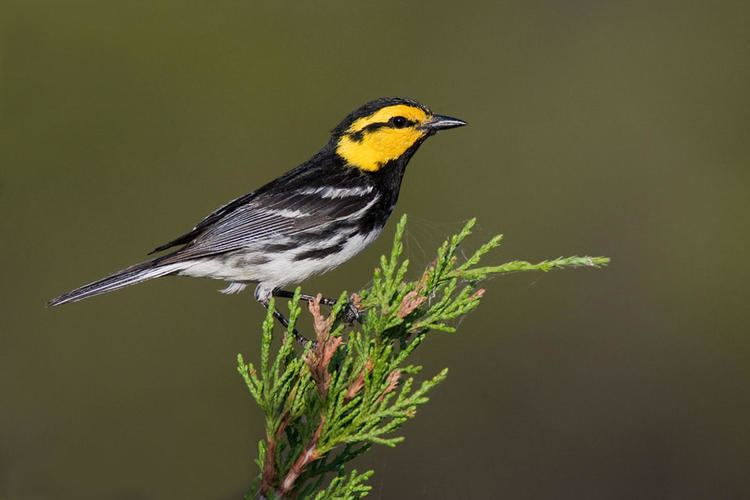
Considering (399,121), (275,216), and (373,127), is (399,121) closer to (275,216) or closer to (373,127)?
(373,127)

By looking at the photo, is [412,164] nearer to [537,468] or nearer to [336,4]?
[336,4]

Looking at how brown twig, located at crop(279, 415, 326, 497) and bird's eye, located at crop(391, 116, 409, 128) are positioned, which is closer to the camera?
brown twig, located at crop(279, 415, 326, 497)

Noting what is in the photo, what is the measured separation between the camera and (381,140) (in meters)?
4.07

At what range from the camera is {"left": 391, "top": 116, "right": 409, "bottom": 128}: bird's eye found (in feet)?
13.3

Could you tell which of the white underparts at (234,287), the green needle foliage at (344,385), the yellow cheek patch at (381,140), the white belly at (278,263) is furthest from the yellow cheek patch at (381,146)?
the green needle foliage at (344,385)

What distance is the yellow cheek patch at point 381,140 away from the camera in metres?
4.05

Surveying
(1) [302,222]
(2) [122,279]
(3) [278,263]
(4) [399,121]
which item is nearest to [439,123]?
(4) [399,121]

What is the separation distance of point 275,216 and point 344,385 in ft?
5.06

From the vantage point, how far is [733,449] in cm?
599

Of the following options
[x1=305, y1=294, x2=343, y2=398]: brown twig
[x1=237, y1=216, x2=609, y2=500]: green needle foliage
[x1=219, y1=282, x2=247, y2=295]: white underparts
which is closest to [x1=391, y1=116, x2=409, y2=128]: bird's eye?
[x1=219, y1=282, x2=247, y2=295]: white underparts

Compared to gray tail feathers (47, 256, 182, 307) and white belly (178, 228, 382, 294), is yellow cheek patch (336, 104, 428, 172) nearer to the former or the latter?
white belly (178, 228, 382, 294)

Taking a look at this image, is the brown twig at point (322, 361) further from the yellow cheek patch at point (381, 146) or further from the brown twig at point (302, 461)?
the yellow cheek patch at point (381, 146)

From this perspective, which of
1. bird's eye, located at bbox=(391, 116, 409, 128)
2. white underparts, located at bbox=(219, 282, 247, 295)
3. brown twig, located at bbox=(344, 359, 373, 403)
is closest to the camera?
brown twig, located at bbox=(344, 359, 373, 403)

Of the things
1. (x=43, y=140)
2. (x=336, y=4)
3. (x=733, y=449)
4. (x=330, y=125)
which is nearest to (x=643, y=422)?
(x=733, y=449)
